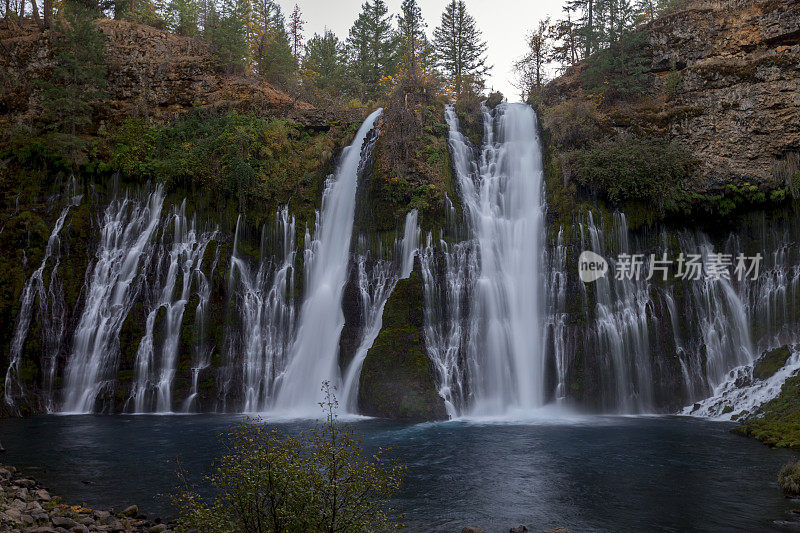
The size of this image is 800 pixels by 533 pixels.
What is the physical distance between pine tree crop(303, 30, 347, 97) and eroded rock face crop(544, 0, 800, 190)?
2368 cm

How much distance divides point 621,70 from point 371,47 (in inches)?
1035

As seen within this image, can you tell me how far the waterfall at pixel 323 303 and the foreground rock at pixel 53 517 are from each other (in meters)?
10.5

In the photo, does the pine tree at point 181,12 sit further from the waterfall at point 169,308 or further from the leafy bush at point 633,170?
the leafy bush at point 633,170

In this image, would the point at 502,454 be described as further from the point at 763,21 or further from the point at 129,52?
the point at 129,52

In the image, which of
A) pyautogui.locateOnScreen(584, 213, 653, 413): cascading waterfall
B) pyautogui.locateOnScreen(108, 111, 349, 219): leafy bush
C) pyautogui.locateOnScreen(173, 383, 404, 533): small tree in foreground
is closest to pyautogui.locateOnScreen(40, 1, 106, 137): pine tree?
pyautogui.locateOnScreen(108, 111, 349, 219): leafy bush

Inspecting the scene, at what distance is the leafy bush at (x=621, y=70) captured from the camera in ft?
84.9

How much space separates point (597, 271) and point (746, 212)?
7342mm

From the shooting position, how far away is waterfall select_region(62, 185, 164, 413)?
20.2m

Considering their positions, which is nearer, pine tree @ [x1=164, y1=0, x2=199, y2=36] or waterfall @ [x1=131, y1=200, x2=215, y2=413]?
waterfall @ [x1=131, y1=200, x2=215, y2=413]

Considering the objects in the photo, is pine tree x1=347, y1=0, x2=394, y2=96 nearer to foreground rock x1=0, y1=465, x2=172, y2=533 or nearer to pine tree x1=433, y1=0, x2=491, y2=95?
pine tree x1=433, y1=0, x2=491, y2=95

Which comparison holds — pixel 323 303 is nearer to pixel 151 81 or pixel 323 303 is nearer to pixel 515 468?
pixel 515 468

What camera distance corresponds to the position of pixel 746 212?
21938mm

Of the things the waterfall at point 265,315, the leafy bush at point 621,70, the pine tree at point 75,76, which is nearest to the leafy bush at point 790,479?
the waterfall at point 265,315

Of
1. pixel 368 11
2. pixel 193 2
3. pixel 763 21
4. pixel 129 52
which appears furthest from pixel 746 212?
pixel 193 2
